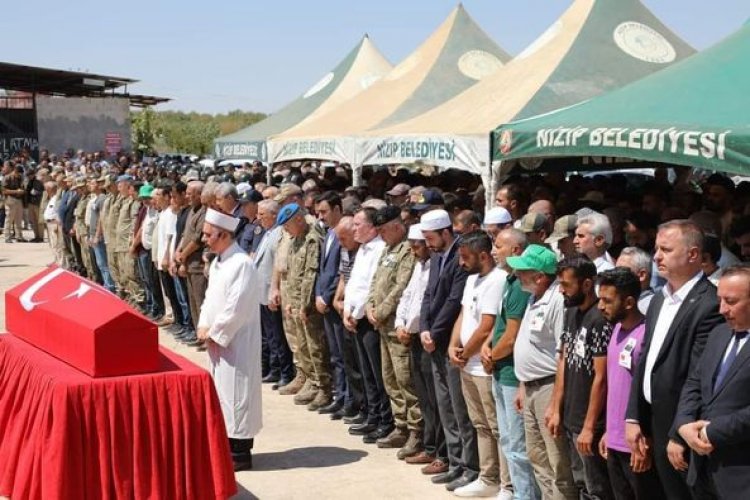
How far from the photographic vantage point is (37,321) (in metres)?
6.33

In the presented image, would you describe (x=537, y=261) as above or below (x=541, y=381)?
above

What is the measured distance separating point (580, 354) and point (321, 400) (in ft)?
14.2

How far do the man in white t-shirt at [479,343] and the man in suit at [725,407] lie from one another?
1.93 m

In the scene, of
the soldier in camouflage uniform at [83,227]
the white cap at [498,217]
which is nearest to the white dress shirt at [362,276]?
the white cap at [498,217]

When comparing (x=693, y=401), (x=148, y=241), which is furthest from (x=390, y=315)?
(x=148, y=241)

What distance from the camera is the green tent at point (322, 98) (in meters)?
18.2

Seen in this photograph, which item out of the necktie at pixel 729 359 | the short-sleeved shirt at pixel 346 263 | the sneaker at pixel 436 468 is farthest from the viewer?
the short-sleeved shirt at pixel 346 263

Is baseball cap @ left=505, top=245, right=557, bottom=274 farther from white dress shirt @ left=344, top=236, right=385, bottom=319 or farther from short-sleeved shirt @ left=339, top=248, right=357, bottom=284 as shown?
short-sleeved shirt @ left=339, top=248, right=357, bottom=284

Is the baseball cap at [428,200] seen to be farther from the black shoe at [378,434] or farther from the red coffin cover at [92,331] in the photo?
the red coffin cover at [92,331]

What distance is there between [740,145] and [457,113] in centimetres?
593

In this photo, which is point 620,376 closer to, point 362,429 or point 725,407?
point 725,407

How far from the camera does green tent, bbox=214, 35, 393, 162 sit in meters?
18.2

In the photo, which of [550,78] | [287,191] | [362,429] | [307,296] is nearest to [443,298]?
[362,429]

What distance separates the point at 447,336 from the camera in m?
6.68
